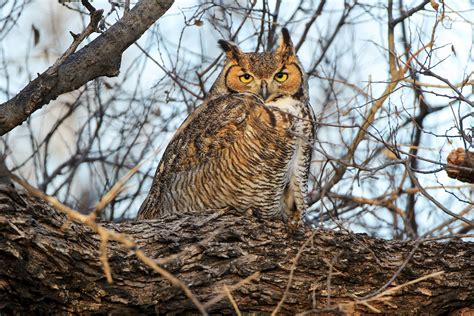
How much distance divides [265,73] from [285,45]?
0.22 m

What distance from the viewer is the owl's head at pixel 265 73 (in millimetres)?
3881

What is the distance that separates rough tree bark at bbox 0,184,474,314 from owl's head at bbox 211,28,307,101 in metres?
0.78

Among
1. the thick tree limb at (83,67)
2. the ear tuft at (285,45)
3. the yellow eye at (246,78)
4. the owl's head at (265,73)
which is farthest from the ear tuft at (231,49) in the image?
the thick tree limb at (83,67)

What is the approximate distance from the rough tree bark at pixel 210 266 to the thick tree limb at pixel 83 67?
28 cm

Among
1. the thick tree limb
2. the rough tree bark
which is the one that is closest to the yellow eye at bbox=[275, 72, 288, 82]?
the rough tree bark

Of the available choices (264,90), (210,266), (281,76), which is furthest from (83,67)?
(281,76)

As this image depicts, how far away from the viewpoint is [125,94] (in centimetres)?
490

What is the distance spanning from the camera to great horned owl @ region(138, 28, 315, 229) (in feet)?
11.7

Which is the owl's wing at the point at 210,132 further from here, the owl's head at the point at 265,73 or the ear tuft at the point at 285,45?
the ear tuft at the point at 285,45

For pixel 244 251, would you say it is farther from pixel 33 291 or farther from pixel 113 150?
pixel 113 150

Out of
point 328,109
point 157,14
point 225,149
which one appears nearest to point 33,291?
point 157,14

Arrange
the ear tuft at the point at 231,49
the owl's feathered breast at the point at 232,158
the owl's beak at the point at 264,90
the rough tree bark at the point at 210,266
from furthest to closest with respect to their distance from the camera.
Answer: the ear tuft at the point at 231,49 → the owl's beak at the point at 264,90 → the owl's feathered breast at the point at 232,158 → the rough tree bark at the point at 210,266

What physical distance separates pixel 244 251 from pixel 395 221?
6.91 ft

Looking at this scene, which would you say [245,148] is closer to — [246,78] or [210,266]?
[246,78]
